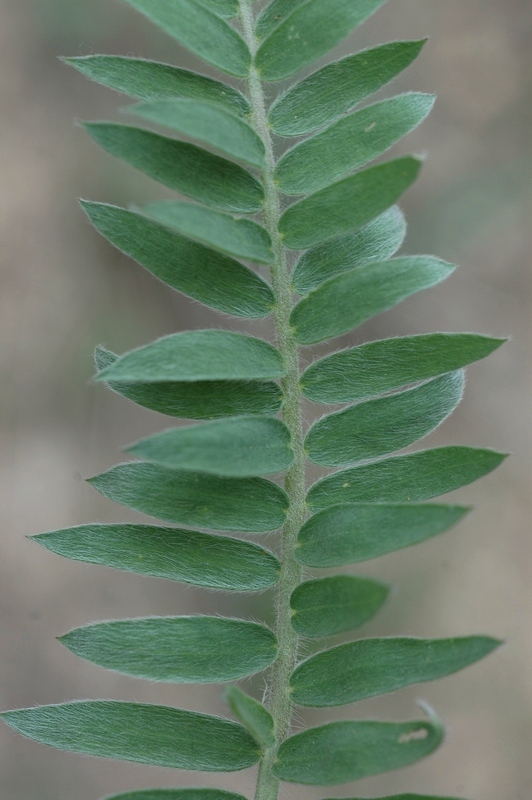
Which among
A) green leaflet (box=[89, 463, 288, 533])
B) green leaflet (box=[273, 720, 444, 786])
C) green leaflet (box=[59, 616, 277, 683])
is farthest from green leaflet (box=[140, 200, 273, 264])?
green leaflet (box=[273, 720, 444, 786])

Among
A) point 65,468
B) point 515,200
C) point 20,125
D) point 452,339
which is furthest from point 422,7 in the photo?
point 452,339

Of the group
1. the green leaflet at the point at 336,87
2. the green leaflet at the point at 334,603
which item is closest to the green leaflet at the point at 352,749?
the green leaflet at the point at 334,603

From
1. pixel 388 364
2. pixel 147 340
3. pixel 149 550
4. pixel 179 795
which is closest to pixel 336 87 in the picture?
pixel 388 364

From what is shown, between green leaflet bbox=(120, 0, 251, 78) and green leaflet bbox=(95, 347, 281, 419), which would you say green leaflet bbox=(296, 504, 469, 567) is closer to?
green leaflet bbox=(95, 347, 281, 419)

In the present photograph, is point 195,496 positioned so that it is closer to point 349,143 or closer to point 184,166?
point 184,166

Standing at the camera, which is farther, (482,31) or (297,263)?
(482,31)

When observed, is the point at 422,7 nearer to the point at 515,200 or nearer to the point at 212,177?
the point at 515,200

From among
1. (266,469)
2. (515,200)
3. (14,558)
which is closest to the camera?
(266,469)
